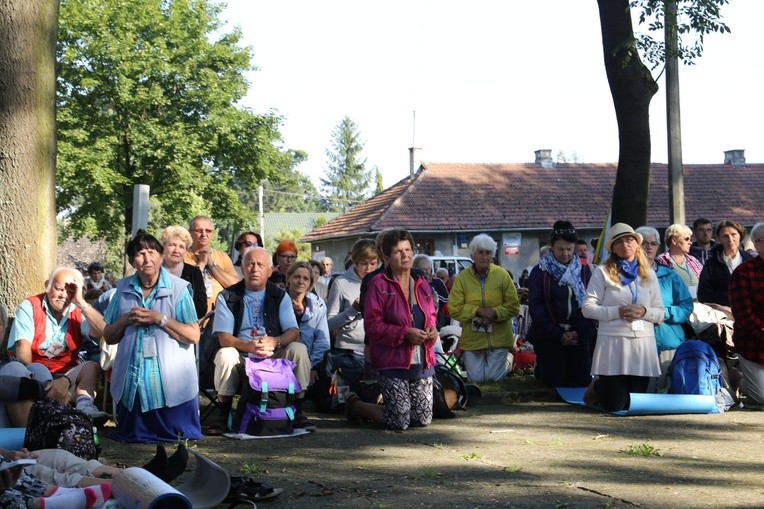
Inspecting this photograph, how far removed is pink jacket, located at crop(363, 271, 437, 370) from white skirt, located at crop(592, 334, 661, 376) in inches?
72.7

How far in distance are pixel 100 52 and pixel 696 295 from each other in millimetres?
36522

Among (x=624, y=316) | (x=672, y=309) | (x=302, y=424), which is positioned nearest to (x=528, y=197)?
(x=672, y=309)


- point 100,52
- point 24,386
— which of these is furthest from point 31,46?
point 100,52

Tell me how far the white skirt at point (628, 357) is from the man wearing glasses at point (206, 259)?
4.05 meters

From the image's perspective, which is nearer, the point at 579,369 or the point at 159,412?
the point at 159,412

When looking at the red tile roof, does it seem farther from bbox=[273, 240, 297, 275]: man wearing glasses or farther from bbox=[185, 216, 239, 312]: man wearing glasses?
bbox=[185, 216, 239, 312]: man wearing glasses

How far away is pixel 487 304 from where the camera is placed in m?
12.9

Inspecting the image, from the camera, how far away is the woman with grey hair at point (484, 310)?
506 inches

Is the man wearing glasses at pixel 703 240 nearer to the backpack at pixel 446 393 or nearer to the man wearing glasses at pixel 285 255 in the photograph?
the backpack at pixel 446 393

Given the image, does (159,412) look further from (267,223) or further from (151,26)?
(267,223)

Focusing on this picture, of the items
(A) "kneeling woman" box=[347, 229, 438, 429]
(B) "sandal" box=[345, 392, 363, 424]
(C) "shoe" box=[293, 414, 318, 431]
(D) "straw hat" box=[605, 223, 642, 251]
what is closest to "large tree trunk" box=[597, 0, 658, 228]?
(D) "straw hat" box=[605, 223, 642, 251]

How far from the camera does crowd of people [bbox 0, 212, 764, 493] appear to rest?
372 inches

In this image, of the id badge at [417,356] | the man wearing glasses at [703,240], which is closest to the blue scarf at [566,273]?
the man wearing glasses at [703,240]

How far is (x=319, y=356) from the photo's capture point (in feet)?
37.4
